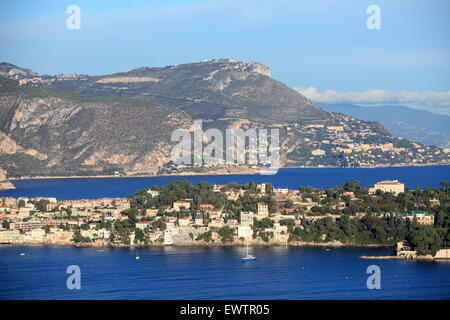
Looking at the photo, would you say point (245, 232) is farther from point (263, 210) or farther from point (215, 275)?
point (215, 275)

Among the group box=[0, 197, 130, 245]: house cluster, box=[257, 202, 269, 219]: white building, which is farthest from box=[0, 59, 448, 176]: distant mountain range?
box=[257, 202, 269, 219]: white building

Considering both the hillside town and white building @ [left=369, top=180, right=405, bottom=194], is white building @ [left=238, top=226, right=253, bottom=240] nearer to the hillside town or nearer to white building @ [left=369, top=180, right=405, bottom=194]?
the hillside town

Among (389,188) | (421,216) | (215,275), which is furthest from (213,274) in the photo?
(389,188)

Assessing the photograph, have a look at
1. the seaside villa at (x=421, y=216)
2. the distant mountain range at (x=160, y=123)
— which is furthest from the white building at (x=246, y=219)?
the distant mountain range at (x=160, y=123)

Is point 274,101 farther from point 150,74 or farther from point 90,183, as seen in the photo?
point 90,183

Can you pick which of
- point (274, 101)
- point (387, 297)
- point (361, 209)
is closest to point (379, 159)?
point (274, 101)

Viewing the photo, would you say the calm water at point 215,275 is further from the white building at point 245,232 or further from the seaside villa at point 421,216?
the seaside villa at point 421,216
